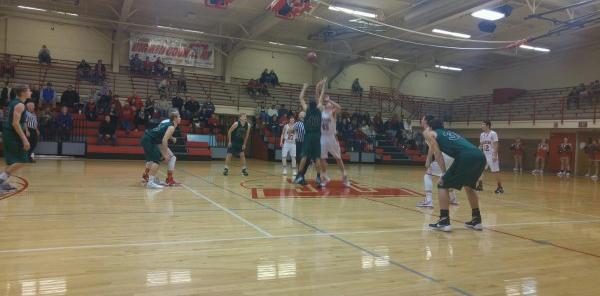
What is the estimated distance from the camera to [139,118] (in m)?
18.5

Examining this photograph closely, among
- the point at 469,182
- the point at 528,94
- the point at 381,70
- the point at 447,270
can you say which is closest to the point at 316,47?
the point at 381,70

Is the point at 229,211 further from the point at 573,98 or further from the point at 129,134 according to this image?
the point at 573,98

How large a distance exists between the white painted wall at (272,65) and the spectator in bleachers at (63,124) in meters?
11.1

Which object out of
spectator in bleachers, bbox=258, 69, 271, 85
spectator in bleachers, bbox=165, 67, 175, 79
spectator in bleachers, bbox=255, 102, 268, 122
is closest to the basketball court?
spectator in bleachers, bbox=165, 67, 175, 79

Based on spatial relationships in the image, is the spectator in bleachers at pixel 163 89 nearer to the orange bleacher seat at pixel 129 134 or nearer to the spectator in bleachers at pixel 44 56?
the orange bleacher seat at pixel 129 134

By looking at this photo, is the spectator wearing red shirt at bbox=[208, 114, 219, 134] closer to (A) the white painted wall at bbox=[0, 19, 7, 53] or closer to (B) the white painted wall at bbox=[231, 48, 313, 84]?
(B) the white painted wall at bbox=[231, 48, 313, 84]

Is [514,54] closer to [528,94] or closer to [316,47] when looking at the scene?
[528,94]

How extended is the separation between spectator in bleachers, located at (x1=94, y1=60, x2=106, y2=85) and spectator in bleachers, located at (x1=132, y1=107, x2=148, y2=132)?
4.43 meters

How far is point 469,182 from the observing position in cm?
543

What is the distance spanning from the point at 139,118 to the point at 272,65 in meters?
11.0

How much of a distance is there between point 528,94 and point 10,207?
2781 centimetres

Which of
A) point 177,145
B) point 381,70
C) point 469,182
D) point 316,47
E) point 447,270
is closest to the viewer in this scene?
point 447,270

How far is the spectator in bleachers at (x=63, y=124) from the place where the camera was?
54.5 feet

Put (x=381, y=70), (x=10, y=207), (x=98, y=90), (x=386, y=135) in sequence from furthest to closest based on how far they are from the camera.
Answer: (x=381, y=70), (x=386, y=135), (x=98, y=90), (x=10, y=207)
